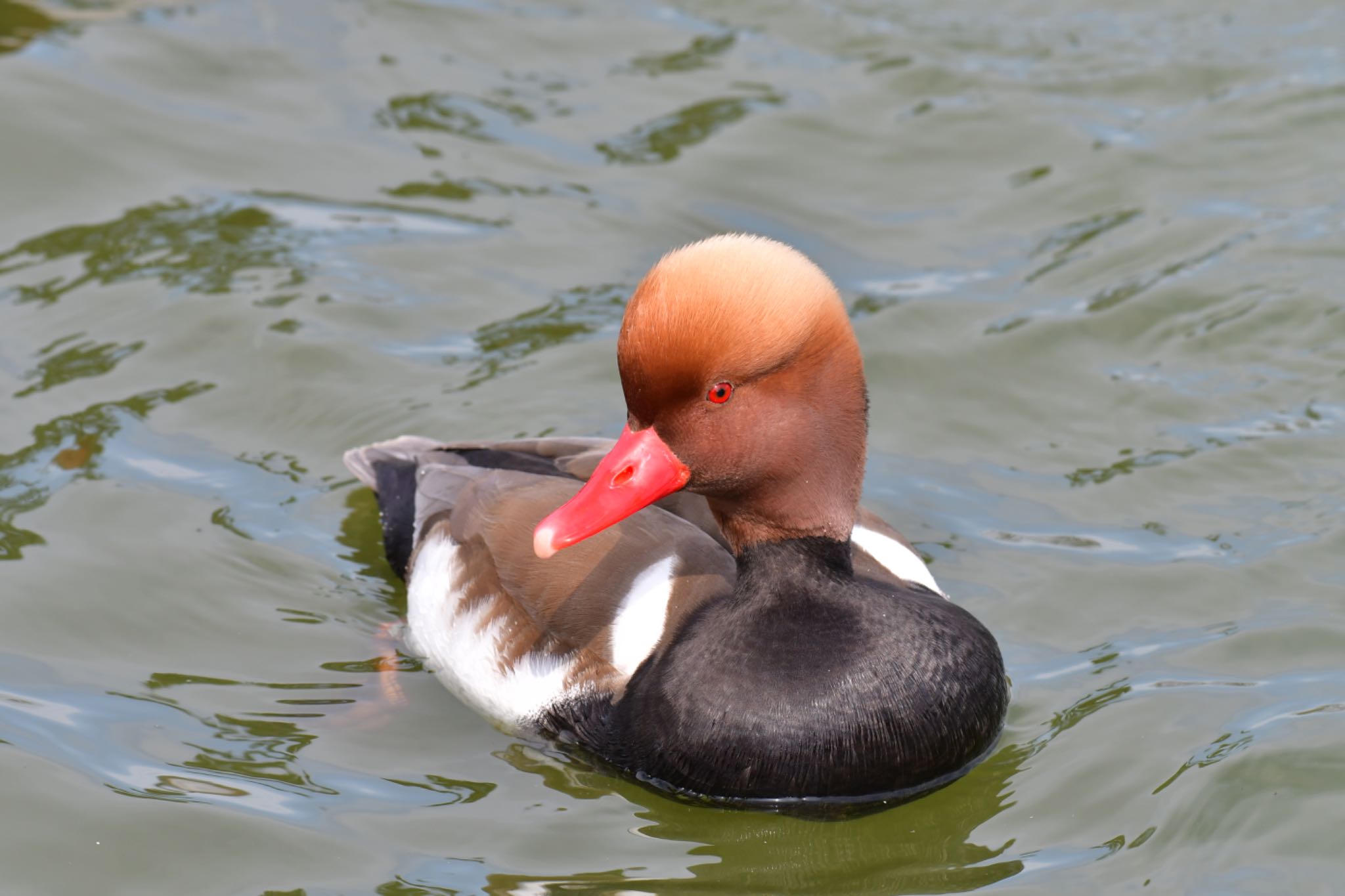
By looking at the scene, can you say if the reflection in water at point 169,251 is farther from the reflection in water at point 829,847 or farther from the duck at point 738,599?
the reflection in water at point 829,847

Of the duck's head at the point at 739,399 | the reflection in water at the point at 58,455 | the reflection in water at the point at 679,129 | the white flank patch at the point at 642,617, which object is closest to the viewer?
the duck's head at the point at 739,399

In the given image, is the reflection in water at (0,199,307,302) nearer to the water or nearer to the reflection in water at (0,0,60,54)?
the water

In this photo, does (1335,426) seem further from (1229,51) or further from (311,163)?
(311,163)

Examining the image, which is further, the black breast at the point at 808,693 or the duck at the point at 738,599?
the black breast at the point at 808,693

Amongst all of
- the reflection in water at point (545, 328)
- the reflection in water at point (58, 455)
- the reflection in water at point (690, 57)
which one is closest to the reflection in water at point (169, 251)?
the reflection in water at point (58, 455)

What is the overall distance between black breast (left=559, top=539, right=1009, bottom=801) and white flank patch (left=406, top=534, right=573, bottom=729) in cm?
24

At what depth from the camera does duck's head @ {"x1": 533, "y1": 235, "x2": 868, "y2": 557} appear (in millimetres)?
3771

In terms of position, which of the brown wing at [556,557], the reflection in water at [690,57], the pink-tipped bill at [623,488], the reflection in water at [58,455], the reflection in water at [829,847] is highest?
the reflection in water at [690,57]

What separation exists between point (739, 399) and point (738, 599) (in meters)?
0.57

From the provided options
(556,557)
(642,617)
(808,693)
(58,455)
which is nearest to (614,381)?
(556,557)

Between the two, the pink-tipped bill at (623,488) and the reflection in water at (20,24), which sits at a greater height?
the reflection in water at (20,24)

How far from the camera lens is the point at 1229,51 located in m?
8.65

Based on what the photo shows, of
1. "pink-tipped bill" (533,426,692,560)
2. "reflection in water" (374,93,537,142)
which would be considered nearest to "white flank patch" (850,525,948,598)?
"pink-tipped bill" (533,426,692,560)

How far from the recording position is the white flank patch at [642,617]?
14.1 feet
